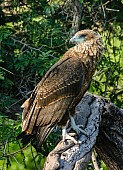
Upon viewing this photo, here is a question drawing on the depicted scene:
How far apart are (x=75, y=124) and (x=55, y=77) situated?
338 millimetres

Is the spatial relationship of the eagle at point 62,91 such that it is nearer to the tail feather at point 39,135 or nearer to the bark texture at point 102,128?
the tail feather at point 39,135

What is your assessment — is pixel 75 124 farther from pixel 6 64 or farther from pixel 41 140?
pixel 6 64

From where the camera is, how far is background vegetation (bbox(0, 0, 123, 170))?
5422mm

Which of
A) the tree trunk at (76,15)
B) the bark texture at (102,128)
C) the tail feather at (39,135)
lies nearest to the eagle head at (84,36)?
the bark texture at (102,128)

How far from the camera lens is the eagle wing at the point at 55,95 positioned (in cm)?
392

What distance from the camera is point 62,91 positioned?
13.2 ft

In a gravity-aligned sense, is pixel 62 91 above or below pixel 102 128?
above

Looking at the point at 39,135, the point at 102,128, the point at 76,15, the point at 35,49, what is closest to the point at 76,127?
the point at 39,135

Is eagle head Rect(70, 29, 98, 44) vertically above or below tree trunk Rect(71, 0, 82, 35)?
above

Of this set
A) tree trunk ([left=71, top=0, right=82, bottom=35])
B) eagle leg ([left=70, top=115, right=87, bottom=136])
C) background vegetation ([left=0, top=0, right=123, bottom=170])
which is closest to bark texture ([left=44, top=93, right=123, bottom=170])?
eagle leg ([left=70, top=115, right=87, bottom=136])

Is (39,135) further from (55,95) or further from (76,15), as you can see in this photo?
(76,15)

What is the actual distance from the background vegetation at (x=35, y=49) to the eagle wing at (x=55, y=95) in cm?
98

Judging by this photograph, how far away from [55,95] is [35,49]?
1618mm

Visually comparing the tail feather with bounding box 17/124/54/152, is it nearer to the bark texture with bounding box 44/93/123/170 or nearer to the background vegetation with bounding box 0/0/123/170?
the bark texture with bounding box 44/93/123/170
